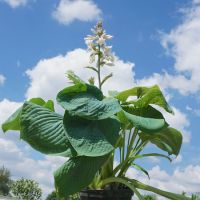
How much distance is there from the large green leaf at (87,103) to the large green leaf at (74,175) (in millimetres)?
113

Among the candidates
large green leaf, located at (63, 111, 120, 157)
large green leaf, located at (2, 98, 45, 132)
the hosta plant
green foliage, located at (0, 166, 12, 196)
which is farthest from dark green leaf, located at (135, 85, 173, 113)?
green foliage, located at (0, 166, 12, 196)

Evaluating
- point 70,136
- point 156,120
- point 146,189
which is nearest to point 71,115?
point 70,136

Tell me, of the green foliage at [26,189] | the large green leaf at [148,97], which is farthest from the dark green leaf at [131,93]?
the green foliage at [26,189]

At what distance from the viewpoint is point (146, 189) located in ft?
4.34

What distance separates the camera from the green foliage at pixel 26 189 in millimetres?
5496

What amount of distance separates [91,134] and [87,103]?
0.08 meters

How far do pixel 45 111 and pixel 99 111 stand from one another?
0.16 meters

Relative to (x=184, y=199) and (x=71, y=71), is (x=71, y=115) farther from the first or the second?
(x=184, y=199)

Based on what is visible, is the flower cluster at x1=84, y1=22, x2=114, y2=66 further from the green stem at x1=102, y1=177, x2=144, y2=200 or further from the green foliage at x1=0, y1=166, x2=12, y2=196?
the green foliage at x1=0, y1=166, x2=12, y2=196

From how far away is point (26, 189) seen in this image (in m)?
5.61

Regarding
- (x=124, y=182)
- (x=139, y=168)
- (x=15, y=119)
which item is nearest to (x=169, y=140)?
(x=139, y=168)

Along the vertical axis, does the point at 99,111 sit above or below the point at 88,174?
above

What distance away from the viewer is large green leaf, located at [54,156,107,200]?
1.14 meters

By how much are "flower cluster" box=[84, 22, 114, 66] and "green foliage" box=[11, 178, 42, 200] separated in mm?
4321
